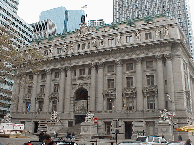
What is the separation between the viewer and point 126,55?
173ft

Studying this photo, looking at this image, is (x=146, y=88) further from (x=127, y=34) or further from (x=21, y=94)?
(x=21, y=94)

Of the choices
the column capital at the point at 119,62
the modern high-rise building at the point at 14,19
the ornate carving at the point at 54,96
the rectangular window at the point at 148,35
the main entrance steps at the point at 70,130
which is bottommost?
the main entrance steps at the point at 70,130

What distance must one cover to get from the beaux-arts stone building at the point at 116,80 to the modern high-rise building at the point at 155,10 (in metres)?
79.8

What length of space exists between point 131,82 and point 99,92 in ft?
25.6

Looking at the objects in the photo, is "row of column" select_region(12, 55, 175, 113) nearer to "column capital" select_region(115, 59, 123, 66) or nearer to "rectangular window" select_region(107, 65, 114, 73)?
"column capital" select_region(115, 59, 123, 66)

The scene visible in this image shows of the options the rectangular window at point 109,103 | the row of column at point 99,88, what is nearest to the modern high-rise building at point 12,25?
the row of column at point 99,88

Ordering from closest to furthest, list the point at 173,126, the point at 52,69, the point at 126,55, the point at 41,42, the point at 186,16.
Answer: the point at 173,126 < the point at 126,55 < the point at 52,69 < the point at 41,42 < the point at 186,16

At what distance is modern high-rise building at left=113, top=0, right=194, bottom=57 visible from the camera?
441 ft

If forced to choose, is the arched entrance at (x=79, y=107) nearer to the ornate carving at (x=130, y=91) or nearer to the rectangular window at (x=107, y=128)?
the rectangular window at (x=107, y=128)

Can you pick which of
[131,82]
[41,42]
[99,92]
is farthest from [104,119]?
[41,42]

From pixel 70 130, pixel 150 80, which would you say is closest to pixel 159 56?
pixel 150 80

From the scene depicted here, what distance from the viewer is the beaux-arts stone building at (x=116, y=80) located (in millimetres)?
47281

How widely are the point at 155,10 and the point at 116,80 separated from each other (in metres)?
96.2

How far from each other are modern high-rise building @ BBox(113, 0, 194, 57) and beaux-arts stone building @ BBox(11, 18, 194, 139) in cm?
7982
